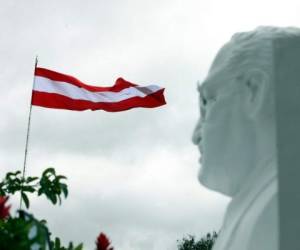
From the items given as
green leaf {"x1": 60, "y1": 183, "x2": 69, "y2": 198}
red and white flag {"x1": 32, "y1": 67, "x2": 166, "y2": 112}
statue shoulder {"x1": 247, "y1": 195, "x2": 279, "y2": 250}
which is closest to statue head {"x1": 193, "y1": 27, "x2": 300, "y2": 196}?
statue shoulder {"x1": 247, "y1": 195, "x2": 279, "y2": 250}

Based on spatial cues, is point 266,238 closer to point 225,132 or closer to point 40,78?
point 225,132

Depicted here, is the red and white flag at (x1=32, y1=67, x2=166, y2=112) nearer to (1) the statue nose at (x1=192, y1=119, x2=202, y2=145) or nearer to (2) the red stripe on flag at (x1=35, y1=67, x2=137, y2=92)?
(2) the red stripe on flag at (x1=35, y1=67, x2=137, y2=92)

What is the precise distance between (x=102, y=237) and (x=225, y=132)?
6.11 ft

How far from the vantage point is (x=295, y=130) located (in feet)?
15.2

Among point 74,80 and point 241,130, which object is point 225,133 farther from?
point 74,80

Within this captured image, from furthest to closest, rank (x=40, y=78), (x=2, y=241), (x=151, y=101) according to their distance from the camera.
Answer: (x=151, y=101)
(x=40, y=78)
(x=2, y=241)

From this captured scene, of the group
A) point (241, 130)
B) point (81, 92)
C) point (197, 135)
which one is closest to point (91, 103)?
point (81, 92)

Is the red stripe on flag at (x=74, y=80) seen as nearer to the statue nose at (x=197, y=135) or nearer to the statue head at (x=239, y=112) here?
the statue nose at (x=197, y=135)

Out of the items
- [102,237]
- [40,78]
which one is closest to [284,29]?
[102,237]

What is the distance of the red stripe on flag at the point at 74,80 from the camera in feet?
44.7

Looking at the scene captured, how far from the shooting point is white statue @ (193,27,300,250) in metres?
5.19

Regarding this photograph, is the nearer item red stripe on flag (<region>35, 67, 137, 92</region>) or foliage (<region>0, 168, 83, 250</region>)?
foliage (<region>0, 168, 83, 250</region>)

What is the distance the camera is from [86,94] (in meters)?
14.1

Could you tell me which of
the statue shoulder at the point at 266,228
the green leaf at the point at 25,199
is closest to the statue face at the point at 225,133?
the statue shoulder at the point at 266,228
